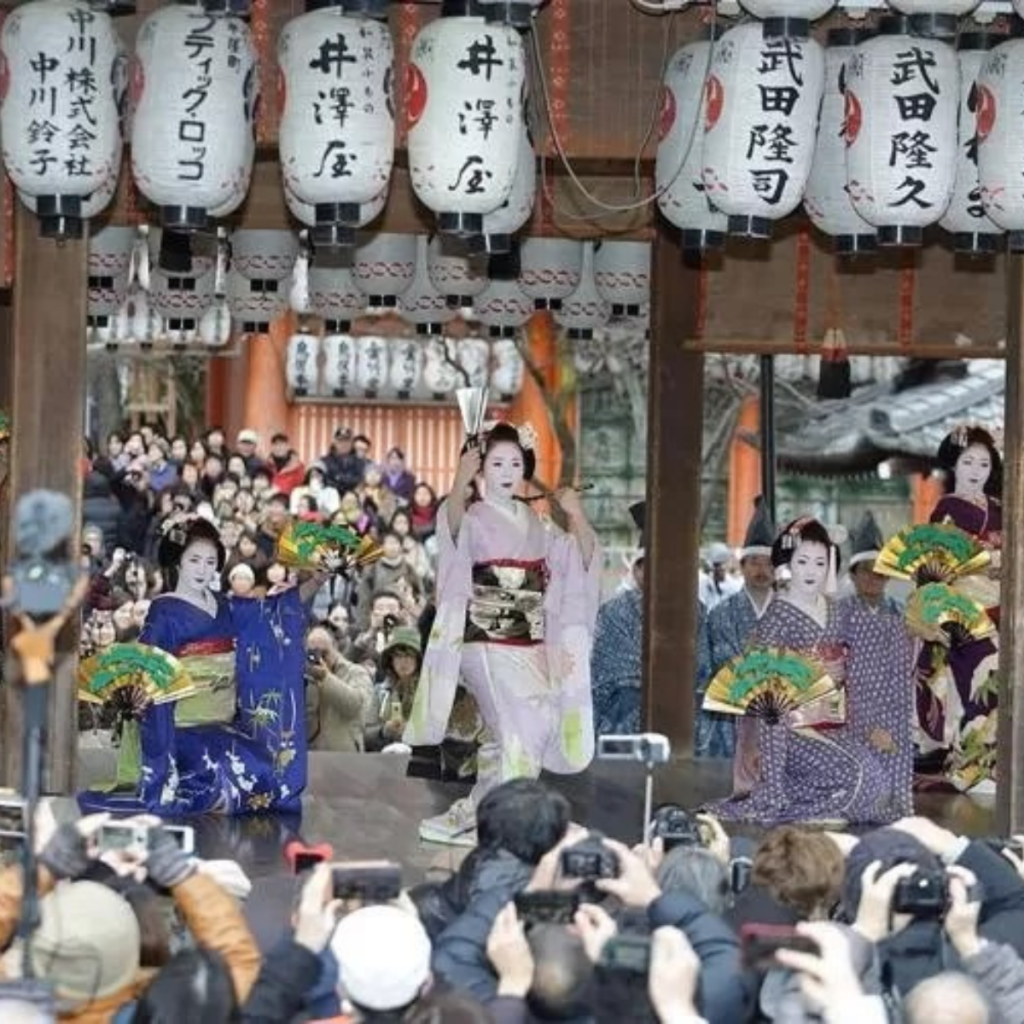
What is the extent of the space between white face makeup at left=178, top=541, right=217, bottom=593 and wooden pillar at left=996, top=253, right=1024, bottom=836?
331 cm

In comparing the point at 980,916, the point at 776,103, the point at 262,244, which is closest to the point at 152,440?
the point at 262,244

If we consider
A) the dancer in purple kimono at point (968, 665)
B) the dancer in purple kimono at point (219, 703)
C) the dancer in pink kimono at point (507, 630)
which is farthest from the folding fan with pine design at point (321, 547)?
the dancer in purple kimono at point (968, 665)

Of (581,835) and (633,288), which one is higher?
(633,288)

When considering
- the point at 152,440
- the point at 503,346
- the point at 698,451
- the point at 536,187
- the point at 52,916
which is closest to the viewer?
the point at 52,916

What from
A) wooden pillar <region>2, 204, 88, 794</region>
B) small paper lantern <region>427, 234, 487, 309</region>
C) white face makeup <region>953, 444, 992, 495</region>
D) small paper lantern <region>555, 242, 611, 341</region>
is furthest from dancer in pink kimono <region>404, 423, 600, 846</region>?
small paper lantern <region>555, 242, 611, 341</region>

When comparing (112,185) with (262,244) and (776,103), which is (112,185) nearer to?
(776,103)

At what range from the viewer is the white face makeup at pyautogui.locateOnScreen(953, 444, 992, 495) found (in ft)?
52.0

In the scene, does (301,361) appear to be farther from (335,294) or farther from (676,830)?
(676,830)

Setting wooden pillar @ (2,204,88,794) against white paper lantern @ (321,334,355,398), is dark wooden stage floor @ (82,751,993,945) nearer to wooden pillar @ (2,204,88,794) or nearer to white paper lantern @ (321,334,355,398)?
Answer: wooden pillar @ (2,204,88,794)

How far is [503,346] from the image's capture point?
1289 inches

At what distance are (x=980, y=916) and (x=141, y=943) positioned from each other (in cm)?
223

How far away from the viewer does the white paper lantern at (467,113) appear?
12.2 metres

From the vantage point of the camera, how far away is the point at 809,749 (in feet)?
45.3

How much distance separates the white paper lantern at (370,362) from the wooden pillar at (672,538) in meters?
16.5
